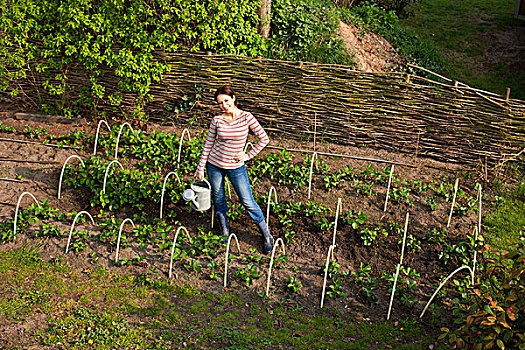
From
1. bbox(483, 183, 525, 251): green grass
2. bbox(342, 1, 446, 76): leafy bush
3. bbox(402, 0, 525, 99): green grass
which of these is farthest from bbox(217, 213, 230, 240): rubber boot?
bbox(402, 0, 525, 99): green grass

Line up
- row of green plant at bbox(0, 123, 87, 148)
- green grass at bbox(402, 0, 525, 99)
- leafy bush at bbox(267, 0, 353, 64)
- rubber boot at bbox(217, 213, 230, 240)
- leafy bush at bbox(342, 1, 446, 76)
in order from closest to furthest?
rubber boot at bbox(217, 213, 230, 240), row of green plant at bbox(0, 123, 87, 148), leafy bush at bbox(267, 0, 353, 64), leafy bush at bbox(342, 1, 446, 76), green grass at bbox(402, 0, 525, 99)

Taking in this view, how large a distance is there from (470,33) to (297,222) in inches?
312

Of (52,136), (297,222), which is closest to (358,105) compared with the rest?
(297,222)

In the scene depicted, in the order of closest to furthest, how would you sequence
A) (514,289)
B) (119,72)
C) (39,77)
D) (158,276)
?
1. (514,289)
2. (158,276)
3. (119,72)
4. (39,77)

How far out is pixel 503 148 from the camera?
20.6ft

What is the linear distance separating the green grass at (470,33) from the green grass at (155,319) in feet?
21.5

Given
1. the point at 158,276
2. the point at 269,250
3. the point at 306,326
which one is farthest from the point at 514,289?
the point at 158,276

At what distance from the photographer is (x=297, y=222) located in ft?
18.1

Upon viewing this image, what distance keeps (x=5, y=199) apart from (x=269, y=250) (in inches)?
130

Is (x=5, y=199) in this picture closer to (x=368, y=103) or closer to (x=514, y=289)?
(x=368, y=103)

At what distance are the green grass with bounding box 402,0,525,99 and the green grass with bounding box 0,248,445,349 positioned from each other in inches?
259

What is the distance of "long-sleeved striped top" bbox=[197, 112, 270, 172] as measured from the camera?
4.64m

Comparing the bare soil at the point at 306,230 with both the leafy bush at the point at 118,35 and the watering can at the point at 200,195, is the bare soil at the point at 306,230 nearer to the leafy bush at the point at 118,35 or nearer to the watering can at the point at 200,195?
the watering can at the point at 200,195

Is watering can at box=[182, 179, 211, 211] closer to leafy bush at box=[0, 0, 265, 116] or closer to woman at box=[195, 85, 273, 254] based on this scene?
woman at box=[195, 85, 273, 254]
